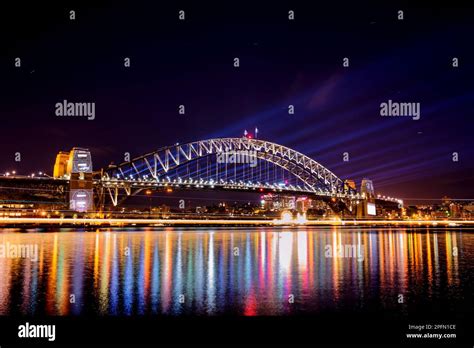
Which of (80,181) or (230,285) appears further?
(80,181)

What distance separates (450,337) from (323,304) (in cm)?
245

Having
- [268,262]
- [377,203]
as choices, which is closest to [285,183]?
[377,203]

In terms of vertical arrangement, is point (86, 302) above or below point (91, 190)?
below

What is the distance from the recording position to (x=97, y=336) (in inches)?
270

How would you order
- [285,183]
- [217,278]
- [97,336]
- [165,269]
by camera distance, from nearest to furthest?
1. [97,336]
2. [217,278]
3. [165,269]
4. [285,183]

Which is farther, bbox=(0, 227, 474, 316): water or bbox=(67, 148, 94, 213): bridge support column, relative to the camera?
bbox=(67, 148, 94, 213): bridge support column

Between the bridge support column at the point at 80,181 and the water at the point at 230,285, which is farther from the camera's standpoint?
the bridge support column at the point at 80,181

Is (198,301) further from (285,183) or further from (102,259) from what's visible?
(285,183)

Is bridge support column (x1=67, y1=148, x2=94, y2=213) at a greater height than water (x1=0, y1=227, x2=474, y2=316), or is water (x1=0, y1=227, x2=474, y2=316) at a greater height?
bridge support column (x1=67, y1=148, x2=94, y2=213)

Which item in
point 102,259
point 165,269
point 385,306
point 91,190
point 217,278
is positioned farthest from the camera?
point 91,190

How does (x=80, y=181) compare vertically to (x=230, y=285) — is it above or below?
above

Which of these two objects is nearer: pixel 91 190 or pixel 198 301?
pixel 198 301

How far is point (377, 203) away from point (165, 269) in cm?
8472

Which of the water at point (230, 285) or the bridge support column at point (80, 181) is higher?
the bridge support column at point (80, 181)
